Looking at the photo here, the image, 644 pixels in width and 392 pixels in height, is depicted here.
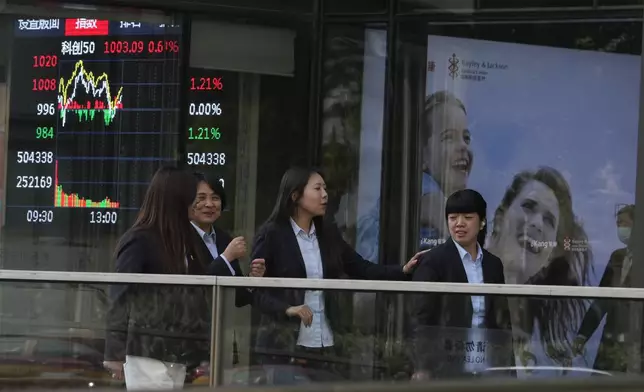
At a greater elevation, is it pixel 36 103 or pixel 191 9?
pixel 191 9

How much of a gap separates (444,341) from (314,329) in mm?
676

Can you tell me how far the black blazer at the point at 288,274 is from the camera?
5.85 m

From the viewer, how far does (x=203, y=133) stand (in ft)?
28.6

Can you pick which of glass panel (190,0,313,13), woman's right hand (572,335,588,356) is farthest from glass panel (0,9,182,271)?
woman's right hand (572,335,588,356)

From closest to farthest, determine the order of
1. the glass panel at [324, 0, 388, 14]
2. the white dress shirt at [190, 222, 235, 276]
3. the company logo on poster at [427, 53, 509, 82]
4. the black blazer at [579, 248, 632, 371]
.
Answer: the black blazer at [579, 248, 632, 371] < the white dress shirt at [190, 222, 235, 276] < the company logo on poster at [427, 53, 509, 82] < the glass panel at [324, 0, 388, 14]

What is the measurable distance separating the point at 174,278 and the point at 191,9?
11.0 feet

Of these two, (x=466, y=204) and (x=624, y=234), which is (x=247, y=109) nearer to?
(x=466, y=204)

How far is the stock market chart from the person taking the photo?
873cm

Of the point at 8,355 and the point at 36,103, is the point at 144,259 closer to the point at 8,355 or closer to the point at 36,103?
the point at 8,355

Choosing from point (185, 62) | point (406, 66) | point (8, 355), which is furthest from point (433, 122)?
point (8, 355)

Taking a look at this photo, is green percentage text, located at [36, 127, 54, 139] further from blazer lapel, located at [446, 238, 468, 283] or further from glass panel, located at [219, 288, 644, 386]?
blazer lapel, located at [446, 238, 468, 283]

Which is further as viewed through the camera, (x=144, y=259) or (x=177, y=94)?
(x=177, y=94)

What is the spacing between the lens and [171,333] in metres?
6.00

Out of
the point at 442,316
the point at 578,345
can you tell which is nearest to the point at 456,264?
the point at 442,316
